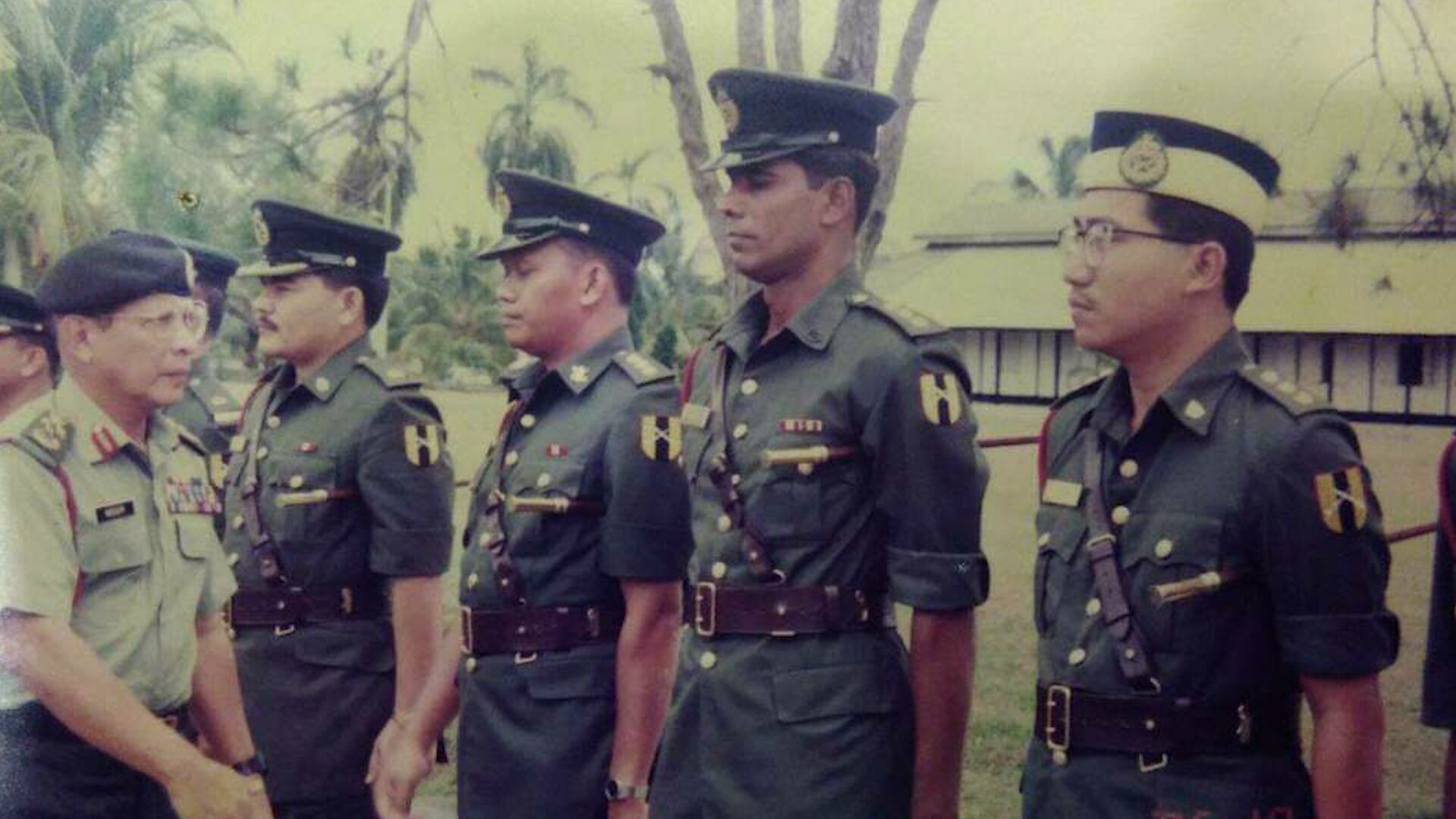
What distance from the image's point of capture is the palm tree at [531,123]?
14.0 feet

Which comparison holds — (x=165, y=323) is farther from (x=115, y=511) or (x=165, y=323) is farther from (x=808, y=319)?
(x=808, y=319)

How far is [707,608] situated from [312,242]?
164 centimetres

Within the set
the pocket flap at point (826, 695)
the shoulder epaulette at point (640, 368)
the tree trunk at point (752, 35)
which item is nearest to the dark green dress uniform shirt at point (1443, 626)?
the pocket flap at point (826, 695)

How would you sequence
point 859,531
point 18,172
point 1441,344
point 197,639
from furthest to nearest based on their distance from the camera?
point 18,172 → point 1441,344 → point 197,639 → point 859,531

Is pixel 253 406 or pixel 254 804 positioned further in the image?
pixel 253 406

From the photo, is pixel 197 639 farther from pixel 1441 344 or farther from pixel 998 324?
pixel 1441 344

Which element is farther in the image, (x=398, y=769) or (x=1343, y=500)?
(x=398, y=769)

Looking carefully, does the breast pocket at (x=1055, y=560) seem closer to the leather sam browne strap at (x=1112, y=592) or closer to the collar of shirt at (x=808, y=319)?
the leather sam browne strap at (x=1112, y=592)

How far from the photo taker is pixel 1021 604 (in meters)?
3.70

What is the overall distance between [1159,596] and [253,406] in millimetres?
2371

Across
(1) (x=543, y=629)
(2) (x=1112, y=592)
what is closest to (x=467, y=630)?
(1) (x=543, y=629)

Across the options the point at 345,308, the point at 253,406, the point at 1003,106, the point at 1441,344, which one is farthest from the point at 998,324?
the point at 253,406

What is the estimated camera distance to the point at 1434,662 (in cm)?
243

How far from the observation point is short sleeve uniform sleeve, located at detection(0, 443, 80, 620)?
225 centimetres
